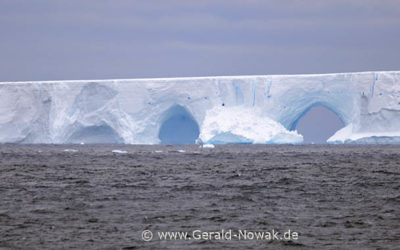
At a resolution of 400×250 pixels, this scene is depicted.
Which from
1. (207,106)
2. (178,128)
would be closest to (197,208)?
(207,106)

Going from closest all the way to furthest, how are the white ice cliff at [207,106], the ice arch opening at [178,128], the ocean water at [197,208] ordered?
1. the ocean water at [197,208]
2. the white ice cliff at [207,106]
3. the ice arch opening at [178,128]

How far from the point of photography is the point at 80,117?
26547mm

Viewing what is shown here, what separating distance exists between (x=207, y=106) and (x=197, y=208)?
17.8 metres

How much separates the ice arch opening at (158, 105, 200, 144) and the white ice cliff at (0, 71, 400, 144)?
872mm

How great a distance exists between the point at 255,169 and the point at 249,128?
9.65 meters

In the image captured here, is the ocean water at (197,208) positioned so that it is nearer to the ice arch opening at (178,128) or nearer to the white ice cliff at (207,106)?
the white ice cliff at (207,106)

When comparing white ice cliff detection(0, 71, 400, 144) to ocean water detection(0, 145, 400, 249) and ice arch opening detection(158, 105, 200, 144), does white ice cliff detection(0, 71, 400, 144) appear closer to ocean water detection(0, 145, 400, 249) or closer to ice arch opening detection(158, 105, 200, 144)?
ice arch opening detection(158, 105, 200, 144)

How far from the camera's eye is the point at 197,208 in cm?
908

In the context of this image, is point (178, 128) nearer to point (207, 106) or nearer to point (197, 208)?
point (207, 106)

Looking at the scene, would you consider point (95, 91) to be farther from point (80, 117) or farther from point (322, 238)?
point (322, 238)

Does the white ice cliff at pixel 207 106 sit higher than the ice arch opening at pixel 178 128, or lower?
lower

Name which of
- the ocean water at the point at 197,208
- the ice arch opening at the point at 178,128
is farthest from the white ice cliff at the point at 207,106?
the ocean water at the point at 197,208

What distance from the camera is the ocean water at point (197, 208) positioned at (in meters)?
6.83

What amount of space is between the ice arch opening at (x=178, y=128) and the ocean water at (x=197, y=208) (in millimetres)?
13059
